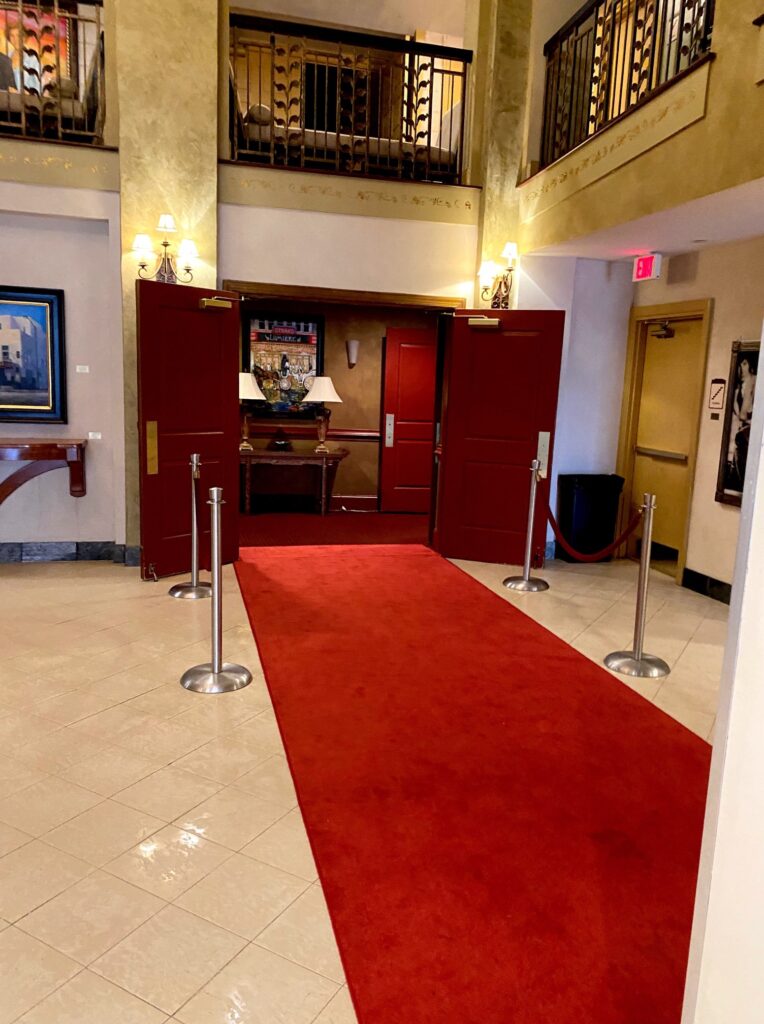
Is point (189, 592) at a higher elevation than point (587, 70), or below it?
below

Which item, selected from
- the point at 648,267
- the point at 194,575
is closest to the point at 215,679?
the point at 194,575

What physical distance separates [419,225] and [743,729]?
6.27 m

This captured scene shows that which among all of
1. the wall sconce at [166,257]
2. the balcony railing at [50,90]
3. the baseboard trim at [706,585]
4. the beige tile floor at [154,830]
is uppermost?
the balcony railing at [50,90]

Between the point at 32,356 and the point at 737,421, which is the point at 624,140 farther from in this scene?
the point at 32,356

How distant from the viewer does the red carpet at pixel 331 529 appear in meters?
7.65

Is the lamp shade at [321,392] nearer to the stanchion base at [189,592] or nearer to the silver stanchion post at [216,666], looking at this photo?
the stanchion base at [189,592]

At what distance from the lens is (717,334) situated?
239 inches

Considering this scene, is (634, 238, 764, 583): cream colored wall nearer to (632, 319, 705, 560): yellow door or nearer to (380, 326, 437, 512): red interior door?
(632, 319, 705, 560): yellow door

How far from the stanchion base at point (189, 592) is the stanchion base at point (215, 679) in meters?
1.42

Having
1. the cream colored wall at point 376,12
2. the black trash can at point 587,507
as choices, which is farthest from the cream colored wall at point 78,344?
the cream colored wall at point 376,12

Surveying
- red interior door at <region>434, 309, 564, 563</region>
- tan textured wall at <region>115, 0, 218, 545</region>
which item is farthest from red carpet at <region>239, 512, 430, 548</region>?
tan textured wall at <region>115, 0, 218, 545</region>

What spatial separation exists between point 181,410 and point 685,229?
389 centimetres

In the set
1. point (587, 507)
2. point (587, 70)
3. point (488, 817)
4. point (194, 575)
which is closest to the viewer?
point (488, 817)

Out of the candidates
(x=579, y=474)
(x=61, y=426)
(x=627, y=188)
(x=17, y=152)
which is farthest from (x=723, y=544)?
(x=17, y=152)
